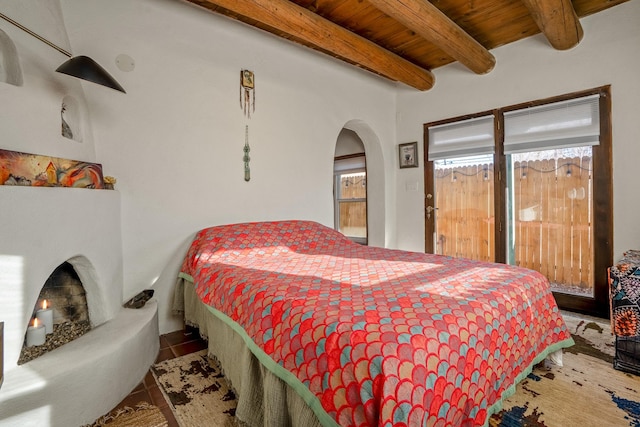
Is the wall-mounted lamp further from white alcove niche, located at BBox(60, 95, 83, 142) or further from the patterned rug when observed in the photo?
the patterned rug

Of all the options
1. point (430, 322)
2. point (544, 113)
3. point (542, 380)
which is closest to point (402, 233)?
point (544, 113)

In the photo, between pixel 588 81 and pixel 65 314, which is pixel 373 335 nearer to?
pixel 65 314

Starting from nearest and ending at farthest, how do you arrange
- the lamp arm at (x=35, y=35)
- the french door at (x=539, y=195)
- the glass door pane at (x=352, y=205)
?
the lamp arm at (x=35, y=35) < the french door at (x=539, y=195) < the glass door pane at (x=352, y=205)

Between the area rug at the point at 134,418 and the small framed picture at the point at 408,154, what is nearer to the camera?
the area rug at the point at 134,418

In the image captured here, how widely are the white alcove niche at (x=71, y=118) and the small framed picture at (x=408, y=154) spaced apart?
339cm

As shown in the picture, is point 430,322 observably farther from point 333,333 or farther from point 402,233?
point 402,233

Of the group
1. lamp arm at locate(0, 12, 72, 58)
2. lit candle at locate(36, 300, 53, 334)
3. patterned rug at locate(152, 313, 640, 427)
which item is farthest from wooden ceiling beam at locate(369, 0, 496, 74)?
lit candle at locate(36, 300, 53, 334)

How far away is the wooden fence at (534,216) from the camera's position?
289 cm

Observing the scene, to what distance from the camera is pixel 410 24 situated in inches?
94.7

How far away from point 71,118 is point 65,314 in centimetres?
120

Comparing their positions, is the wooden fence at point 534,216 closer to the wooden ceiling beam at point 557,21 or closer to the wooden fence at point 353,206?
the wooden ceiling beam at point 557,21

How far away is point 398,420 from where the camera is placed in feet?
2.81

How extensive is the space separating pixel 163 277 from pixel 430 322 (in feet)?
6.97

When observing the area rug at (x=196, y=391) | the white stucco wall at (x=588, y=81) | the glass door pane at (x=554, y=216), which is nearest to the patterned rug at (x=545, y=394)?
the area rug at (x=196, y=391)
